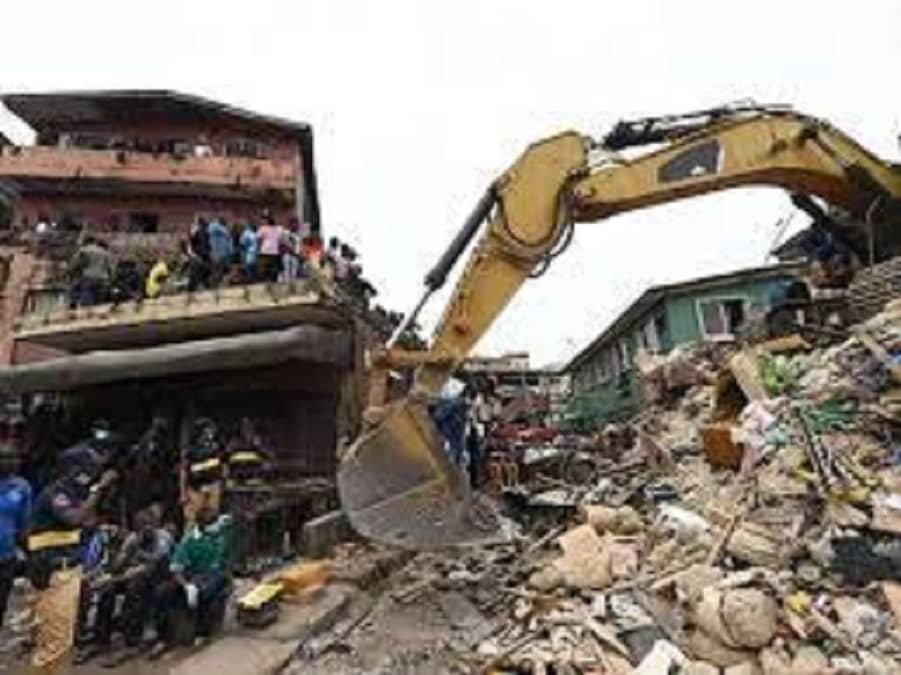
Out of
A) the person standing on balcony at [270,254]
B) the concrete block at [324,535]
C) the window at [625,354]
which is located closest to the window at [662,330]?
the window at [625,354]

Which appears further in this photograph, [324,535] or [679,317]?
[679,317]

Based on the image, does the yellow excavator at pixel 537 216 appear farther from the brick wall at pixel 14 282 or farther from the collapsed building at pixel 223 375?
the brick wall at pixel 14 282


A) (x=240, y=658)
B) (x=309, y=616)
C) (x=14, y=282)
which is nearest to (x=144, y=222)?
(x=14, y=282)

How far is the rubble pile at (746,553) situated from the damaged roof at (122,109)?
2346cm

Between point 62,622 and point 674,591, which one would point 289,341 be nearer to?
point 62,622

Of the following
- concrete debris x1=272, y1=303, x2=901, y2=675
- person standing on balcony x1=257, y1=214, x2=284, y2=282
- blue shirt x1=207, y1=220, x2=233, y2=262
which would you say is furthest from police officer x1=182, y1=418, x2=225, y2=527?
blue shirt x1=207, y1=220, x2=233, y2=262

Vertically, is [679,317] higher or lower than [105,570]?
higher

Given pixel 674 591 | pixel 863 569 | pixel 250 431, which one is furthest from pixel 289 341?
pixel 863 569

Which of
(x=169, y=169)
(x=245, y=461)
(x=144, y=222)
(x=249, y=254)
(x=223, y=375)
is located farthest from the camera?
(x=144, y=222)

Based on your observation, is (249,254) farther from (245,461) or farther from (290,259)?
(245,461)

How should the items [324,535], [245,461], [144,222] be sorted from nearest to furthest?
1. [324,535]
2. [245,461]
3. [144,222]

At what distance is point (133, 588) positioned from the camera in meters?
7.26

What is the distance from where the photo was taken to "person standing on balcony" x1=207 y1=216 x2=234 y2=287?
13406 millimetres

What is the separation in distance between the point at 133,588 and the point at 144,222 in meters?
24.0
